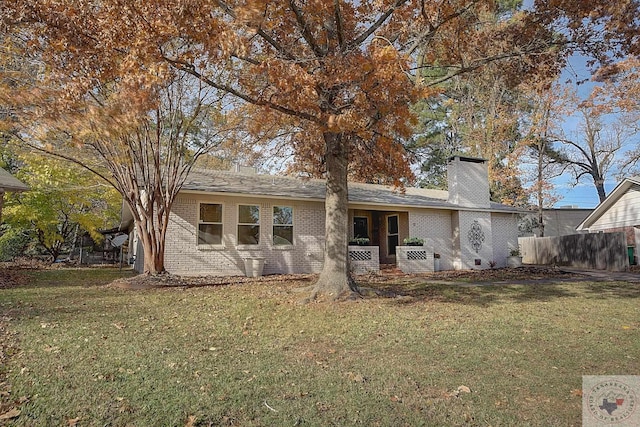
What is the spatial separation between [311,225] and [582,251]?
42.7 ft

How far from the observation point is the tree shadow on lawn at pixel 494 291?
339 inches

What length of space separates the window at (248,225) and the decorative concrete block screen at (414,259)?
5.62 meters

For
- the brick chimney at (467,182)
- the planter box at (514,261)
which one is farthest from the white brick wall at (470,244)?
the planter box at (514,261)

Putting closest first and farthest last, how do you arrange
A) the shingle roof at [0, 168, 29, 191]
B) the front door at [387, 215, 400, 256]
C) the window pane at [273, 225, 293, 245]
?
the shingle roof at [0, 168, 29, 191] < the window pane at [273, 225, 293, 245] < the front door at [387, 215, 400, 256]

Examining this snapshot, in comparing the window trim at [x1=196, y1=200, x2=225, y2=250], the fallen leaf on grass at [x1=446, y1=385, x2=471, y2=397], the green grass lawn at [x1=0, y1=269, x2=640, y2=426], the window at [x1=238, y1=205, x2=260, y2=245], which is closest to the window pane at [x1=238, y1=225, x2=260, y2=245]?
the window at [x1=238, y1=205, x2=260, y2=245]

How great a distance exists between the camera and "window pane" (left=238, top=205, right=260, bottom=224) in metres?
13.7

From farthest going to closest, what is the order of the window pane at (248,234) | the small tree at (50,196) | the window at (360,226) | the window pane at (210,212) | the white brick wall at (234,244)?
the window at (360,226)
the small tree at (50,196)
the window pane at (248,234)
the window pane at (210,212)
the white brick wall at (234,244)

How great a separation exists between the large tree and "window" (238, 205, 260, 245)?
422cm

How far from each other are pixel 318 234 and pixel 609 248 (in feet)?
41.4

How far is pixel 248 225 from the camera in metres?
13.7

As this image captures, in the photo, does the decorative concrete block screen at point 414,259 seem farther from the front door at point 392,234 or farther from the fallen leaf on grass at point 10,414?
the fallen leaf on grass at point 10,414

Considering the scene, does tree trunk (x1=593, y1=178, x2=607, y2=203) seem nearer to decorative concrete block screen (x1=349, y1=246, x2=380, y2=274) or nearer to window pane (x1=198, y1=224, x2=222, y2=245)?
decorative concrete block screen (x1=349, y1=246, x2=380, y2=274)

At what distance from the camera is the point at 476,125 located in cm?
2700
